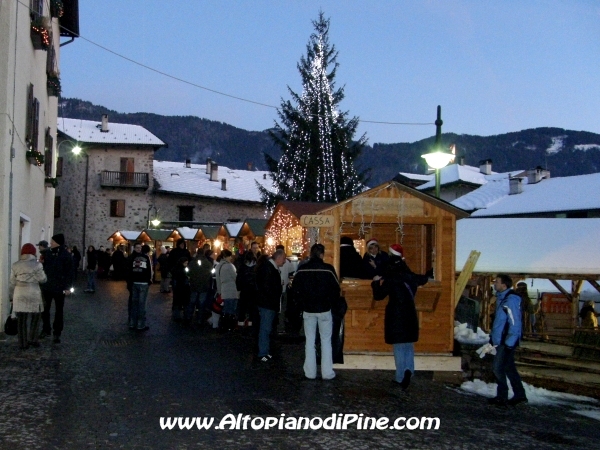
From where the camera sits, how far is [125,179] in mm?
50656

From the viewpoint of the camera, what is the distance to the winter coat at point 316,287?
926cm

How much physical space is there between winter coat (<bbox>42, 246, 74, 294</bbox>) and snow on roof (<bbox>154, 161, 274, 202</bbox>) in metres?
40.8

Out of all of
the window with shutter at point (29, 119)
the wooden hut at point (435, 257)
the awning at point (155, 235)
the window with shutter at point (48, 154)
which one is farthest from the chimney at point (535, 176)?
the window with shutter at point (29, 119)

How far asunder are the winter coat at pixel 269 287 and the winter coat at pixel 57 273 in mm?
3243

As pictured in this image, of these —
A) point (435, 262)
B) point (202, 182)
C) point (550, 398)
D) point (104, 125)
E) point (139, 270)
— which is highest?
point (104, 125)

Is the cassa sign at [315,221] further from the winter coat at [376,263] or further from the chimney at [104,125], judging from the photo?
the chimney at [104,125]

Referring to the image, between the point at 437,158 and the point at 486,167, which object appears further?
the point at 486,167

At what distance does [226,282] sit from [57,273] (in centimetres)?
354

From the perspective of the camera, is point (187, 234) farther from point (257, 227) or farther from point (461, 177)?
point (461, 177)

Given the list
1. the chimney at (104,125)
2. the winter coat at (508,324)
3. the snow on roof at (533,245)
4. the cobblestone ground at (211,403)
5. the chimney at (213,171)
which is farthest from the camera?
the chimney at (213,171)

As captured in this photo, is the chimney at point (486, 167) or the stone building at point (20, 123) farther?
the chimney at point (486, 167)

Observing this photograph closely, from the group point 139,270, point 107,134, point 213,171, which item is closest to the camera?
point 139,270

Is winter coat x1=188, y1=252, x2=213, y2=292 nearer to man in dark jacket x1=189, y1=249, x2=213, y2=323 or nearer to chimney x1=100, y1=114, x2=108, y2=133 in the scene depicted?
man in dark jacket x1=189, y1=249, x2=213, y2=323

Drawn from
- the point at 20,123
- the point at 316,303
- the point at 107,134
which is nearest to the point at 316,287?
the point at 316,303
